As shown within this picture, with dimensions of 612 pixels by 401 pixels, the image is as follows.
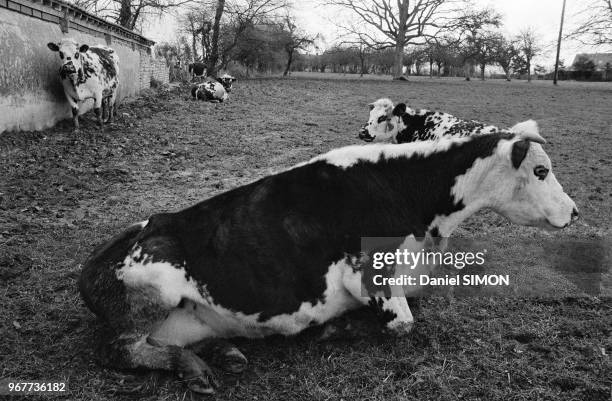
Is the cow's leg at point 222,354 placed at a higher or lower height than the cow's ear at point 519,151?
lower

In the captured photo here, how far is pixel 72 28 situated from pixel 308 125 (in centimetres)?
692

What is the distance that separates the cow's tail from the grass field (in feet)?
0.84

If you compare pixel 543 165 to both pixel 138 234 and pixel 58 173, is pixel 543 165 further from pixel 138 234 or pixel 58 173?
pixel 58 173

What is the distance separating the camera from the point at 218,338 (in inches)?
130

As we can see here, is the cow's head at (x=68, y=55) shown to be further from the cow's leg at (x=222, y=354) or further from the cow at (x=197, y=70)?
the cow at (x=197, y=70)

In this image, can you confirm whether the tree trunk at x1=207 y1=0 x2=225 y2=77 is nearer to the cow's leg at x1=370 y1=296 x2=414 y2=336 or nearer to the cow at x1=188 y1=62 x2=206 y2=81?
the cow at x1=188 y1=62 x2=206 y2=81

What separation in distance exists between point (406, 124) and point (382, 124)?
41cm

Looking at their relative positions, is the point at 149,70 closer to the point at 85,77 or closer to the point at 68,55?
the point at 85,77

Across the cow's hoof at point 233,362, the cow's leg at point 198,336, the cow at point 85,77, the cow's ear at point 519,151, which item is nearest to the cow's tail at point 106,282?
the cow's leg at point 198,336

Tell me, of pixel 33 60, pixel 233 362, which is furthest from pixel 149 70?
pixel 233 362

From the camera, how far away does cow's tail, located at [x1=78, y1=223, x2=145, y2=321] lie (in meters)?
3.11

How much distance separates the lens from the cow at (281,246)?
3055mm

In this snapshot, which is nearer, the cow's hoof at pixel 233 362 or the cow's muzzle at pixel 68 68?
the cow's hoof at pixel 233 362

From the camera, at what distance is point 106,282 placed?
3.17 meters
